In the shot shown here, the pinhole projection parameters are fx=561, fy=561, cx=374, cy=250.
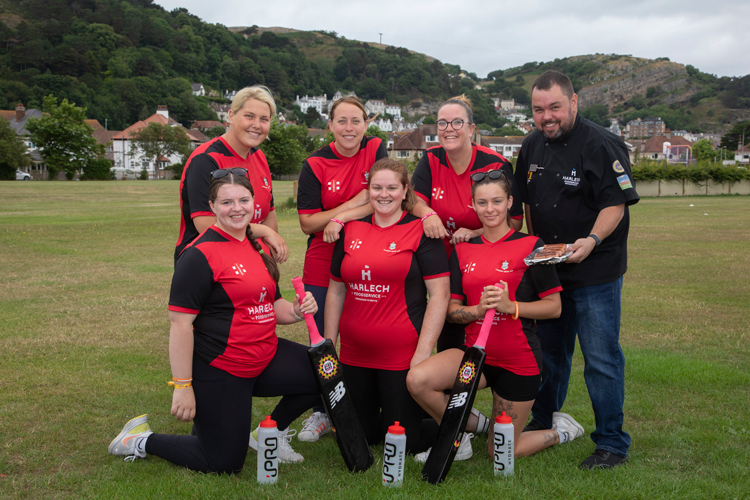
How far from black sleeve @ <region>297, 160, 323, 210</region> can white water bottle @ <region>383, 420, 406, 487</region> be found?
199 cm

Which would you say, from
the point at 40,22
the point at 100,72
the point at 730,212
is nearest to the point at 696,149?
the point at 730,212

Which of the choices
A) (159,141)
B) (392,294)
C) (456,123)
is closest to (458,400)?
(392,294)

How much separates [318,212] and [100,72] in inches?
6383

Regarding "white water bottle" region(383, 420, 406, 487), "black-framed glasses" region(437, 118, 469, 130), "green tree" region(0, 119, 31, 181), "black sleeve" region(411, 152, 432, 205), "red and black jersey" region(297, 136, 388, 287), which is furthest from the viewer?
"green tree" region(0, 119, 31, 181)

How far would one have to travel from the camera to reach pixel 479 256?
12.9 feet

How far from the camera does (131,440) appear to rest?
3.97m

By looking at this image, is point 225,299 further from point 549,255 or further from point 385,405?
point 549,255

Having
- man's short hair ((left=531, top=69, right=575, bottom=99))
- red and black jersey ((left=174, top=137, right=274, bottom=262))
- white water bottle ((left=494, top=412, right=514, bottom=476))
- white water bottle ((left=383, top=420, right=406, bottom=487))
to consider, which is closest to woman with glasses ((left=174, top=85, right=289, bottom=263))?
red and black jersey ((left=174, top=137, right=274, bottom=262))

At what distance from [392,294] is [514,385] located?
1043 millimetres

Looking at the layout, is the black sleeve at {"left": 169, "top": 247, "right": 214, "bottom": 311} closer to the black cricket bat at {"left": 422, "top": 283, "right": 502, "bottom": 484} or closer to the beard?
the black cricket bat at {"left": 422, "top": 283, "right": 502, "bottom": 484}

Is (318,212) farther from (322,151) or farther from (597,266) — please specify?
(597,266)

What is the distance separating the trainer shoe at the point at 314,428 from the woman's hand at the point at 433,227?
1.77 m

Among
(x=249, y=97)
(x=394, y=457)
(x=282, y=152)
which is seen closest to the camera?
(x=394, y=457)

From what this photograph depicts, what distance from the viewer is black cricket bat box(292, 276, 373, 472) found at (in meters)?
3.67
